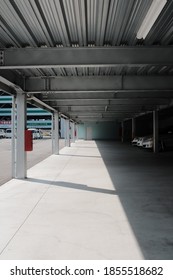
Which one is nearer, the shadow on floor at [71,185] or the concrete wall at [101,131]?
the shadow on floor at [71,185]

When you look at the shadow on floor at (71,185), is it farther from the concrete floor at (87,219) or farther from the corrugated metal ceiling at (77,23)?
the corrugated metal ceiling at (77,23)

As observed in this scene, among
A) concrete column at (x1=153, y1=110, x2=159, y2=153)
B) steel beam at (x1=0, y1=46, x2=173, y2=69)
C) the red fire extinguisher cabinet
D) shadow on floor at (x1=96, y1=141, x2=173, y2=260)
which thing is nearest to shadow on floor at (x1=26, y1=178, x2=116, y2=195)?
shadow on floor at (x1=96, y1=141, x2=173, y2=260)

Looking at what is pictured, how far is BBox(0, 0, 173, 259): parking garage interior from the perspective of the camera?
5031 millimetres

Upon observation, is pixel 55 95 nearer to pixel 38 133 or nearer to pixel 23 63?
pixel 23 63

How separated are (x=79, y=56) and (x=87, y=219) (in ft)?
11.9

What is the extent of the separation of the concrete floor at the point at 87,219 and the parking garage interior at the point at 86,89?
0.7 inches

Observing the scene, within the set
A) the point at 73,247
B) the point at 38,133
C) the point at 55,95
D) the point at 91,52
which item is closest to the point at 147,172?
the point at 55,95

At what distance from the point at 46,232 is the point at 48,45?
4167mm

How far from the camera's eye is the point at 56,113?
23.8m

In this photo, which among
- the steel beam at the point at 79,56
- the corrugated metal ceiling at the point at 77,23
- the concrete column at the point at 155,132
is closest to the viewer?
the corrugated metal ceiling at the point at 77,23

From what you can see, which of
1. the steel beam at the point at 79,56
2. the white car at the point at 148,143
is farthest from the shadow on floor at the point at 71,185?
the white car at the point at 148,143

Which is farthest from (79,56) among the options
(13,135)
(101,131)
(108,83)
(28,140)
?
(101,131)

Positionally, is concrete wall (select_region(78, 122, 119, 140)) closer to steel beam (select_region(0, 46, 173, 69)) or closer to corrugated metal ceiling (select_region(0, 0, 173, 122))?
steel beam (select_region(0, 46, 173, 69))

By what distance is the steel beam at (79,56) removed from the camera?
746 centimetres
